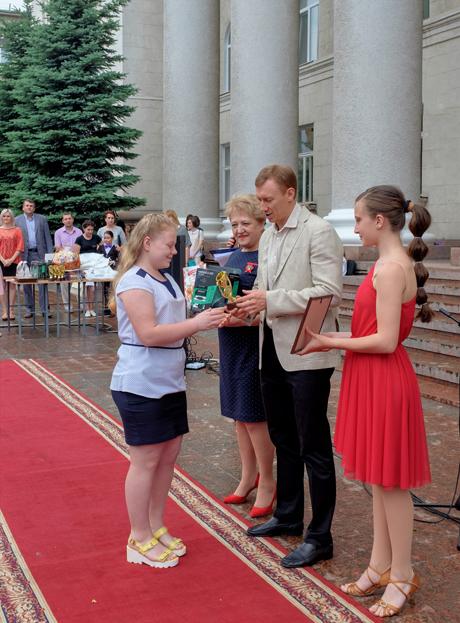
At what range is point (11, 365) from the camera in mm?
11492

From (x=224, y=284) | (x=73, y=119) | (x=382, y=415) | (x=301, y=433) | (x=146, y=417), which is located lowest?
(x=301, y=433)

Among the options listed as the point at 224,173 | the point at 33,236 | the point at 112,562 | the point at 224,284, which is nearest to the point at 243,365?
the point at 224,284

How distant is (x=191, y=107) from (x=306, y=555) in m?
16.9

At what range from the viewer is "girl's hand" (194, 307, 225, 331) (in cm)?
437

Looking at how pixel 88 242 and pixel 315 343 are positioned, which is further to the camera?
pixel 88 242

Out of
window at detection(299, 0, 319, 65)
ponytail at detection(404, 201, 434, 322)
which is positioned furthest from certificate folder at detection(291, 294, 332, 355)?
window at detection(299, 0, 319, 65)

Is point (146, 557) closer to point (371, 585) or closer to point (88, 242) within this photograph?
point (371, 585)

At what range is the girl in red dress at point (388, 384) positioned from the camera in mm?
3924

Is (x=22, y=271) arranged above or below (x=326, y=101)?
below

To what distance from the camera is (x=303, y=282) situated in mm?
4617

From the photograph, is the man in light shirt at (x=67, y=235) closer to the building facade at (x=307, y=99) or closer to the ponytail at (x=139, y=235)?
the building facade at (x=307, y=99)

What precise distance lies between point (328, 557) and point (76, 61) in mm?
18403

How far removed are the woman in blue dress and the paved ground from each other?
0.39 meters

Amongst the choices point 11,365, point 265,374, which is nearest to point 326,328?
point 265,374
